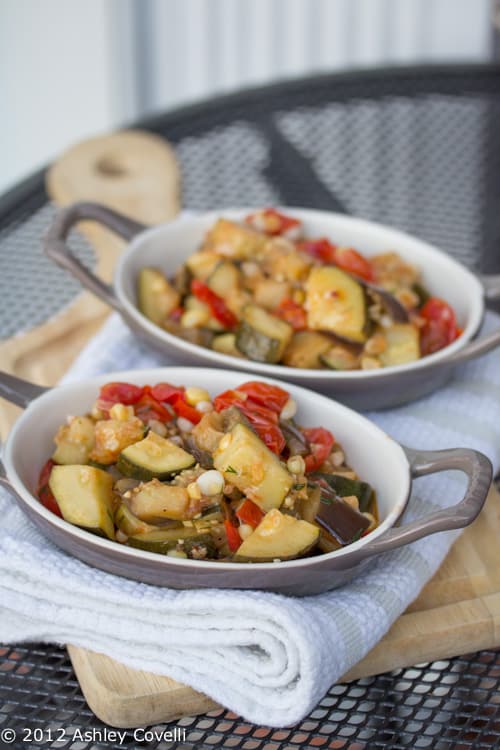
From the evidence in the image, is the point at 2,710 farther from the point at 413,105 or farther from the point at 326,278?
the point at 413,105

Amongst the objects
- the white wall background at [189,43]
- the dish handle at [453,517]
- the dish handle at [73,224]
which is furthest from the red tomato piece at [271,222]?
the white wall background at [189,43]

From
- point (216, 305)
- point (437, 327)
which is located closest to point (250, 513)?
point (216, 305)

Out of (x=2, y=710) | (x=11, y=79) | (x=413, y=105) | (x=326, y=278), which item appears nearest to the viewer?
(x=2, y=710)

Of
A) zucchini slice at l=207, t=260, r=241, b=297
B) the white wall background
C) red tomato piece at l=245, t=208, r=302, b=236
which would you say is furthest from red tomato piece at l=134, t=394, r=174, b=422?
the white wall background

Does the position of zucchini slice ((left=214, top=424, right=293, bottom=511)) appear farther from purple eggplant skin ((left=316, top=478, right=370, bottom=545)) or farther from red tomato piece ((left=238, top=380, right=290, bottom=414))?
red tomato piece ((left=238, top=380, right=290, bottom=414))

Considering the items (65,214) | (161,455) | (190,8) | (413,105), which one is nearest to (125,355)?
(65,214)
